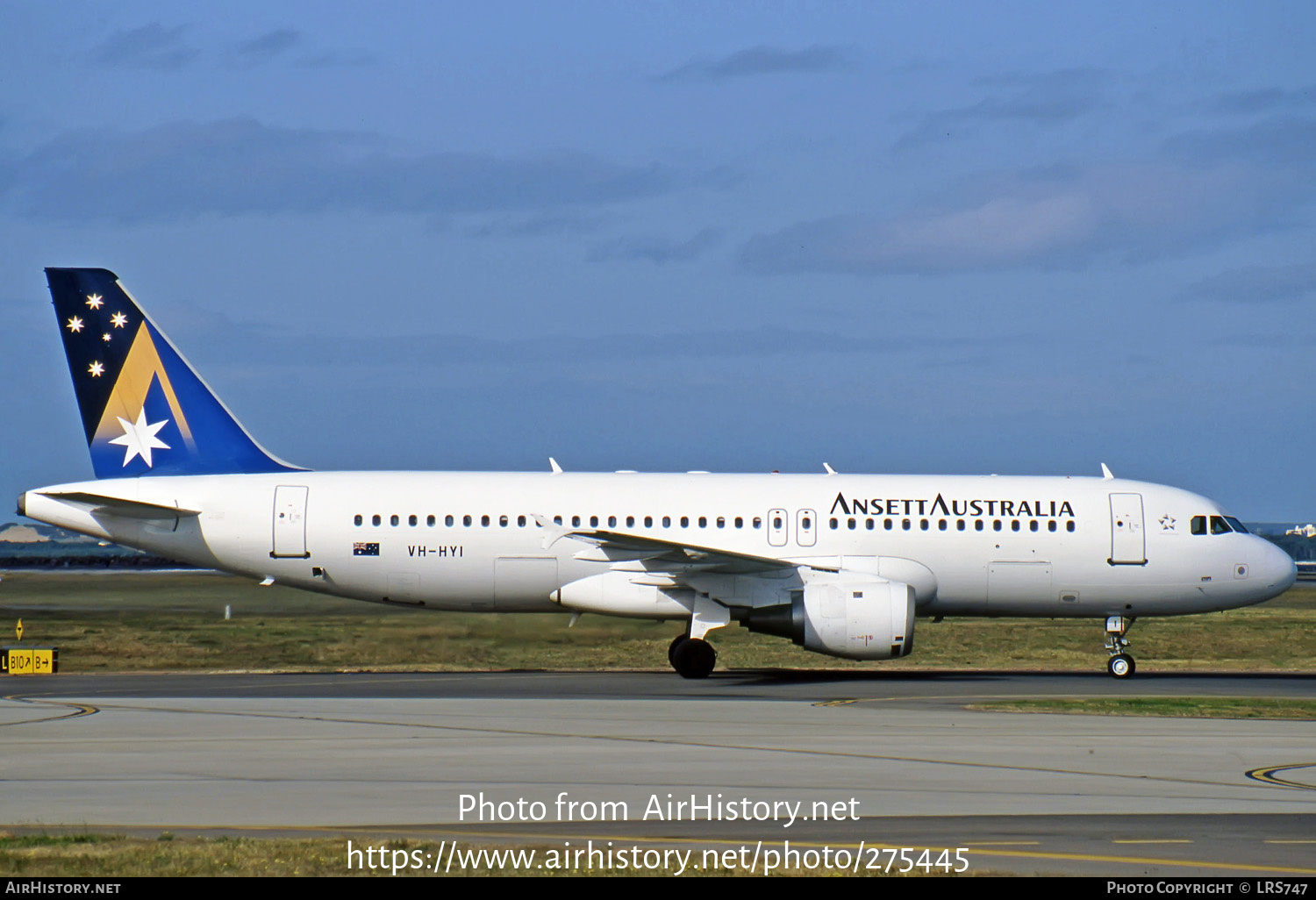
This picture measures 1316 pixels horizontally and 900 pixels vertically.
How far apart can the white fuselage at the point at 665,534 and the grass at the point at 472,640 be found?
2.78 m

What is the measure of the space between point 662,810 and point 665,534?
1602 cm

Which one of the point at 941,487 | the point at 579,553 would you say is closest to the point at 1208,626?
the point at 941,487

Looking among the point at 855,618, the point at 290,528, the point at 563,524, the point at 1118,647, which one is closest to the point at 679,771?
the point at 855,618

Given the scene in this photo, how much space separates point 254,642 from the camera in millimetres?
35188

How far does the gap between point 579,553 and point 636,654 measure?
696 cm

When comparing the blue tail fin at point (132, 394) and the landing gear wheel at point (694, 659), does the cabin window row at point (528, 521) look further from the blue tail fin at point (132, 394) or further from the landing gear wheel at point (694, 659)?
the blue tail fin at point (132, 394)

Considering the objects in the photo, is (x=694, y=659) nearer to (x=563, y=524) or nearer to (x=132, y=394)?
(x=563, y=524)

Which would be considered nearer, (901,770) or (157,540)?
(901,770)

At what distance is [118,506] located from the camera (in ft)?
90.8

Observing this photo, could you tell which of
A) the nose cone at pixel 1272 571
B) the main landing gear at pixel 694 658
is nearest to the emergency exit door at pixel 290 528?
the main landing gear at pixel 694 658
